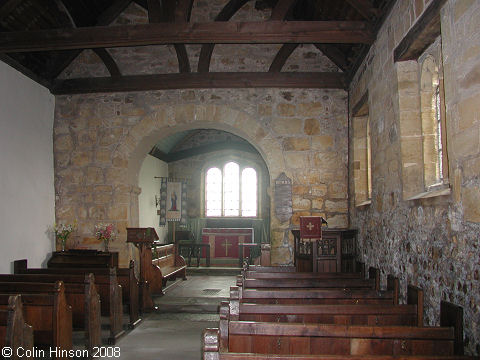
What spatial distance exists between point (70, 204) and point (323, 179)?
165 inches

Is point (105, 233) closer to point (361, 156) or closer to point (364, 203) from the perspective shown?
point (364, 203)

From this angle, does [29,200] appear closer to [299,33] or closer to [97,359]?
[97,359]

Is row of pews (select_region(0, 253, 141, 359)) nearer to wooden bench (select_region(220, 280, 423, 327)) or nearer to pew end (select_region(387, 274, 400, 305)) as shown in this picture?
wooden bench (select_region(220, 280, 423, 327))

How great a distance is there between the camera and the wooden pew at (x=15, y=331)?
343 cm

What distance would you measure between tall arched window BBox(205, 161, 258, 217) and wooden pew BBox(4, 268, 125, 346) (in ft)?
30.5

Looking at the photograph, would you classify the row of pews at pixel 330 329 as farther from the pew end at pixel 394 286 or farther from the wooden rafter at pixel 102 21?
the wooden rafter at pixel 102 21

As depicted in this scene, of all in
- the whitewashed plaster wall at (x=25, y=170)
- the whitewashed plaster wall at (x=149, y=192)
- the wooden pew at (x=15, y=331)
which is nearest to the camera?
the wooden pew at (x=15, y=331)

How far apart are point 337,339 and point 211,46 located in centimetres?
546

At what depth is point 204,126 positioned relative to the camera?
812cm

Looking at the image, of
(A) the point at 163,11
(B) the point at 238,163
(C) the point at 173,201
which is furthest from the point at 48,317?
(B) the point at 238,163

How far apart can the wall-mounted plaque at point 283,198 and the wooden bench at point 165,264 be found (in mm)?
2237

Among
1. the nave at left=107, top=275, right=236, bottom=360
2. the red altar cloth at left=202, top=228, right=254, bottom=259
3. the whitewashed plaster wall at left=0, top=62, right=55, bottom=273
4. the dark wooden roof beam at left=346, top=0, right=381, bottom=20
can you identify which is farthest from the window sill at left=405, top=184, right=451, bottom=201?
the red altar cloth at left=202, top=228, right=254, bottom=259

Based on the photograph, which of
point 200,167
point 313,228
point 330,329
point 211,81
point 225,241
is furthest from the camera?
point 200,167

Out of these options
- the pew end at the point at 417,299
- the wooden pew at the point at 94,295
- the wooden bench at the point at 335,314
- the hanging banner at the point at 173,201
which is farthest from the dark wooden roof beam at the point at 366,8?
the hanging banner at the point at 173,201
